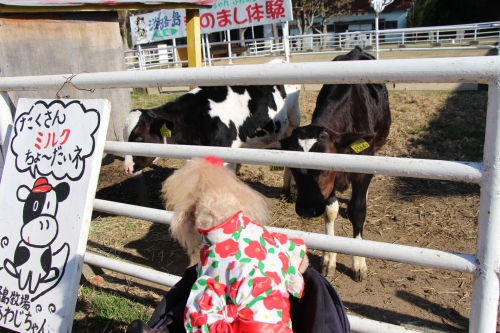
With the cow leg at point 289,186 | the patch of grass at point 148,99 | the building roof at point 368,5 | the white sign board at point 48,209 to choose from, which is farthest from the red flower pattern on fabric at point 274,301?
the building roof at point 368,5

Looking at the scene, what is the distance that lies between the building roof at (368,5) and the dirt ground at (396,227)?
3507 cm

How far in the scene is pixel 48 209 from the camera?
2.41 meters

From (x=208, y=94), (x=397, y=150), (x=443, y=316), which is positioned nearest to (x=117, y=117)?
(x=208, y=94)

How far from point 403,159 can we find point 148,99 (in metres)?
9.55

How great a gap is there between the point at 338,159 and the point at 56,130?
159cm

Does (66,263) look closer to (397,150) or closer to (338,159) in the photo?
(338,159)

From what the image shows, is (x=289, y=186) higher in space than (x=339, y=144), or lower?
lower

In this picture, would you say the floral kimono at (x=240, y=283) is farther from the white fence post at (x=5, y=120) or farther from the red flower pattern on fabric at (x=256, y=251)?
the white fence post at (x=5, y=120)

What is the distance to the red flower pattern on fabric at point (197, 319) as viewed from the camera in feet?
4.93

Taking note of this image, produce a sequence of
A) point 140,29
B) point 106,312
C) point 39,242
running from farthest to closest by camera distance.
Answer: point 140,29, point 106,312, point 39,242

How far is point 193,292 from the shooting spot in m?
1.58

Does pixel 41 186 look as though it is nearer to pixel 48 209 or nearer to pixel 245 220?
pixel 48 209

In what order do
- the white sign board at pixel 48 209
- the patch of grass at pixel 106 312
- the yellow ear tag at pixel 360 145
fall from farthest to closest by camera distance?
the yellow ear tag at pixel 360 145
the patch of grass at pixel 106 312
the white sign board at pixel 48 209

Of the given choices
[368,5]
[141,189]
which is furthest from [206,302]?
[368,5]
